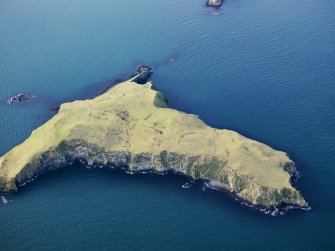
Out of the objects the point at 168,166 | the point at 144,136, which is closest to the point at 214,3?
the point at 144,136

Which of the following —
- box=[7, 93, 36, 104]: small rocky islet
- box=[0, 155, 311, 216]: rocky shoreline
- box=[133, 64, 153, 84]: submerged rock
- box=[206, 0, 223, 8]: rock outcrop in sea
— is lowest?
box=[0, 155, 311, 216]: rocky shoreline

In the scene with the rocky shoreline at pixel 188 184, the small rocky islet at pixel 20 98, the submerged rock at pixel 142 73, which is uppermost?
the submerged rock at pixel 142 73

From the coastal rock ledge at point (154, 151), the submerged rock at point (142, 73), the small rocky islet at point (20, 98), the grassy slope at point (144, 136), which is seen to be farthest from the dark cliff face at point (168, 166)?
the submerged rock at point (142, 73)

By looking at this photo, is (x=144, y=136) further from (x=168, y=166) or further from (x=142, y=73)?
(x=142, y=73)

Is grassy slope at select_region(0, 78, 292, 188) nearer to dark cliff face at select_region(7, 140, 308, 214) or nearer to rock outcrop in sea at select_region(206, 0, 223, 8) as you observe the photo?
dark cliff face at select_region(7, 140, 308, 214)

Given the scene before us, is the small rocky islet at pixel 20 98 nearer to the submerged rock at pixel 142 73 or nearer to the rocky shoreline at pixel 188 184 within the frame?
the submerged rock at pixel 142 73

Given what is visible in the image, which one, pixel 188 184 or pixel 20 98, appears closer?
pixel 188 184

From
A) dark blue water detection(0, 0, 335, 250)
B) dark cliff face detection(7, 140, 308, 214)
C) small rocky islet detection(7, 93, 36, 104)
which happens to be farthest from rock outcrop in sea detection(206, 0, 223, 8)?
dark cliff face detection(7, 140, 308, 214)

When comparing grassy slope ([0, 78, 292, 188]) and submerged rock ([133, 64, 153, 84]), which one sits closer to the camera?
Result: grassy slope ([0, 78, 292, 188])
